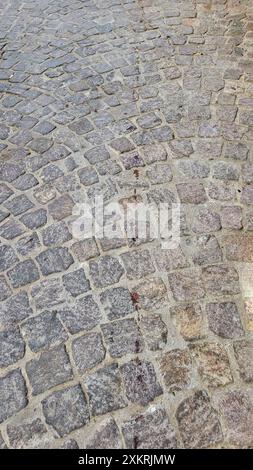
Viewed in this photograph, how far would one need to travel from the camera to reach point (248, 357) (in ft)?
8.34

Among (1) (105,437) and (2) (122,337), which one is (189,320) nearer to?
(2) (122,337)

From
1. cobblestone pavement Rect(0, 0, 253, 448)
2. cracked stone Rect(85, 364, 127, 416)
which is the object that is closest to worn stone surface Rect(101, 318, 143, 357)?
cobblestone pavement Rect(0, 0, 253, 448)

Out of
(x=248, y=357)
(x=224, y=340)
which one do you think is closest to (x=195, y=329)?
(x=224, y=340)

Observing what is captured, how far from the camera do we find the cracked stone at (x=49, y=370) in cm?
252

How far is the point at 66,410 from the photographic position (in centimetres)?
239

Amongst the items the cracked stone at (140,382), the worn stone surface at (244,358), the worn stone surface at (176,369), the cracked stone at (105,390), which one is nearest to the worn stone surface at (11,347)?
the cracked stone at (105,390)

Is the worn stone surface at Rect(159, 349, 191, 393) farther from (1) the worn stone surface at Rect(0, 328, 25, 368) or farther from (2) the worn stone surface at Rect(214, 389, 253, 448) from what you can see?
(1) the worn stone surface at Rect(0, 328, 25, 368)

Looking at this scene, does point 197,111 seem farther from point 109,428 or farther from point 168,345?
point 109,428

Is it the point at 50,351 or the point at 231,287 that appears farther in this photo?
the point at 231,287

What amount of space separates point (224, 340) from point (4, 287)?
161cm

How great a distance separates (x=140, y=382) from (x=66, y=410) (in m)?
0.46

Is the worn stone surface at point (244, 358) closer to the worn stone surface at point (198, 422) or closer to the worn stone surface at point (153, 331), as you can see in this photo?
the worn stone surface at point (198, 422)

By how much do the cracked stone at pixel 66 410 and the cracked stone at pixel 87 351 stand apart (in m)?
0.15

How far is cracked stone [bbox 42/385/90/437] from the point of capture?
234 cm
